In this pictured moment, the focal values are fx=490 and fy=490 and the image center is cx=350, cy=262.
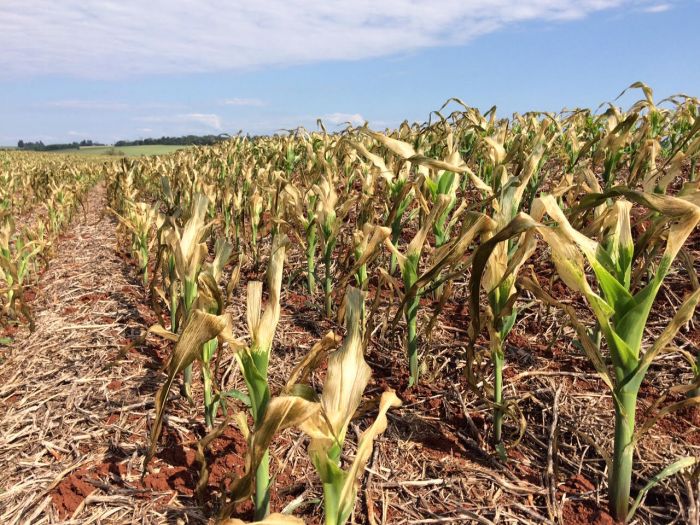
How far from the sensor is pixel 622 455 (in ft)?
4.61

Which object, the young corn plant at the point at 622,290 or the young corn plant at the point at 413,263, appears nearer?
the young corn plant at the point at 622,290

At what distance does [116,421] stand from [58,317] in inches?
57.8

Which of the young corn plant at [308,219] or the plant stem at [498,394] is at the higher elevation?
the young corn plant at [308,219]

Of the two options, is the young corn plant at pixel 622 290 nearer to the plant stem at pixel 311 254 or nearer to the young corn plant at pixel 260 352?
the young corn plant at pixel 260 352

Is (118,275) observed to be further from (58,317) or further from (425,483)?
(425,483)

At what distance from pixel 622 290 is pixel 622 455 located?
1.69 ft

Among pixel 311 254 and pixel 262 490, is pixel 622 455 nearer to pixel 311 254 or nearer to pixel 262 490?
pixel 262 490

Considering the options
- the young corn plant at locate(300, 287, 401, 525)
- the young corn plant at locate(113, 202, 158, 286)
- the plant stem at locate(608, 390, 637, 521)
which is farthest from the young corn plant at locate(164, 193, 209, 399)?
the young corn plant at locate(113, 202, 158, 286)

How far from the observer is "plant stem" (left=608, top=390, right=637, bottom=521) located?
4.40 ft

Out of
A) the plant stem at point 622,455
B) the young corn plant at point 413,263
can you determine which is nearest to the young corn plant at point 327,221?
the young corn plant at point 413,263

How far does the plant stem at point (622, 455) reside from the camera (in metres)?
1.34

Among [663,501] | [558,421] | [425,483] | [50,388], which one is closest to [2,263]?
[50,388]

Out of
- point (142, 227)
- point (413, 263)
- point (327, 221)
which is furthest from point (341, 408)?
point (142, 227)

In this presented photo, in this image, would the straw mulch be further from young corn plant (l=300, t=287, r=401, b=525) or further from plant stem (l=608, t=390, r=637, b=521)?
young corn plant (l=300, t=287, r=401, b=525)
